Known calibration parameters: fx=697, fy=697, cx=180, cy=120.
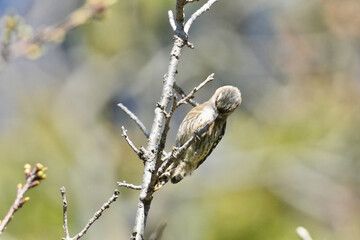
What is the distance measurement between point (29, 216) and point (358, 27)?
764 cm

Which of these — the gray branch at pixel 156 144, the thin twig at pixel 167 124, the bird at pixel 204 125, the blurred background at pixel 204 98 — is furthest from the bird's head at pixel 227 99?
the blurred background at pixel 204 98

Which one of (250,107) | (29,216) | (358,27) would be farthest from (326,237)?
(29,216)

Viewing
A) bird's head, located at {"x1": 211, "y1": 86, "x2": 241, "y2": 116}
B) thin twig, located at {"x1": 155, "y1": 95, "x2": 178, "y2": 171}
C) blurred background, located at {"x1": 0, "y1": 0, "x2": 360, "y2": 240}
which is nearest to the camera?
thin twig, located at {"x1": 155, "y1": 95, "x2": 178, "y2": 171}

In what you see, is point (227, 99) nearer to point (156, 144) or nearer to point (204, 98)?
point (156, 144)

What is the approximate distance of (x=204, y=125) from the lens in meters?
4.80

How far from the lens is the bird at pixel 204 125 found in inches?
185

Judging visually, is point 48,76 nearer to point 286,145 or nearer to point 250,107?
point 250,107

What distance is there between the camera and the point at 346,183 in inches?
570

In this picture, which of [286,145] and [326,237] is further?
[286,145]

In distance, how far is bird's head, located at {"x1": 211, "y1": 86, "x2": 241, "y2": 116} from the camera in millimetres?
4672

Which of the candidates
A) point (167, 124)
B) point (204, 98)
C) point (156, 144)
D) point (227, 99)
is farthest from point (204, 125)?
point (204, 98)

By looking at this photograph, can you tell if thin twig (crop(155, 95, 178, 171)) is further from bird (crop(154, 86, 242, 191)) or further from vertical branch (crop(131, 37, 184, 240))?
bird (crop(154, 86, 242, 191))

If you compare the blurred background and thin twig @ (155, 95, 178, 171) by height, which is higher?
the blurred background

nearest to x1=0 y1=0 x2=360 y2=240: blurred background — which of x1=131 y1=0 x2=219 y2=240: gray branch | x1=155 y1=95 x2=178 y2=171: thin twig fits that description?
x1=131 y1=0 x2=219 y2=240: gray branch
